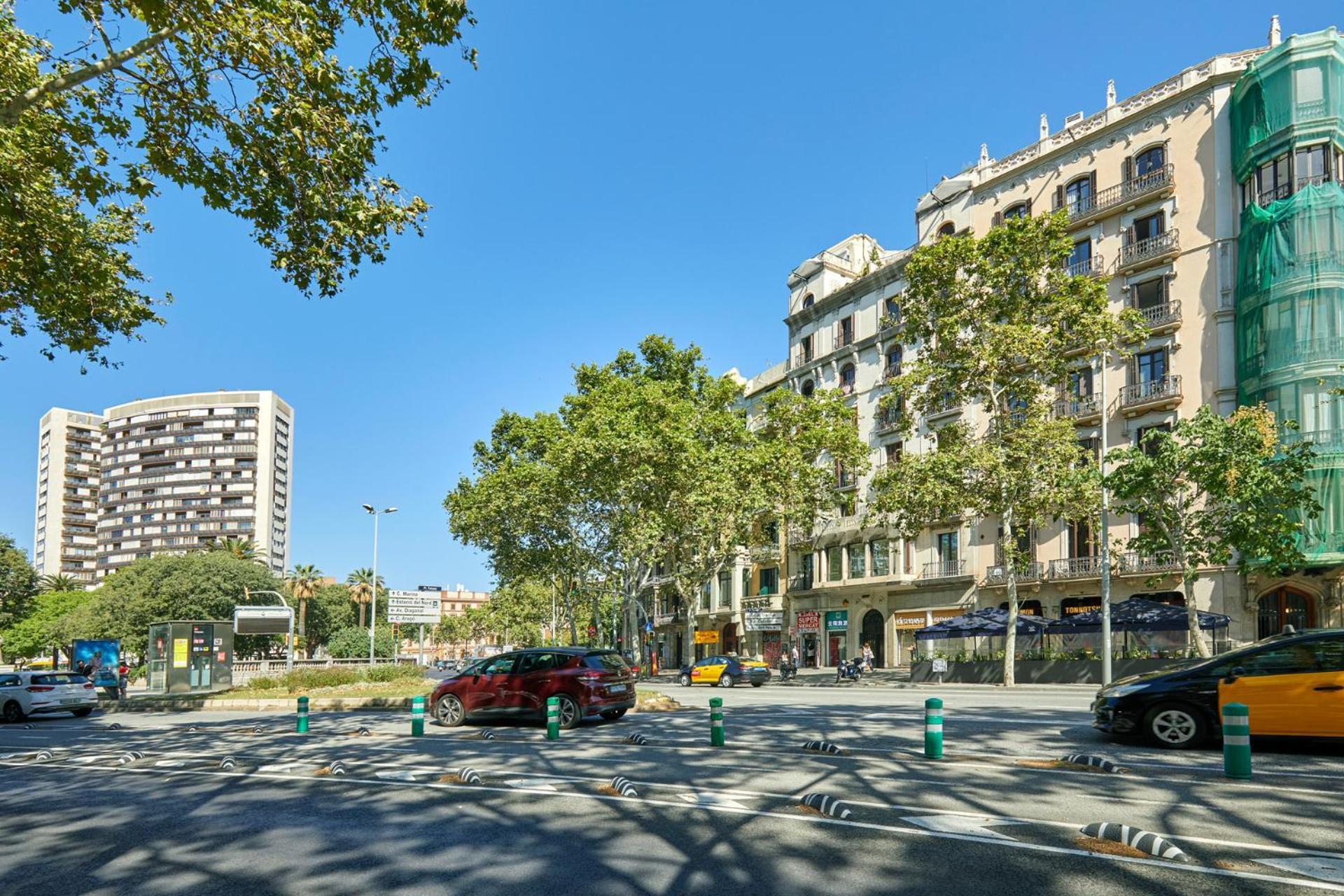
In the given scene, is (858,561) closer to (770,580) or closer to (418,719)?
(770,580)

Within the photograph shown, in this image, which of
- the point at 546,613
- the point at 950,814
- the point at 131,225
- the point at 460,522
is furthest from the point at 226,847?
the point at 546,613

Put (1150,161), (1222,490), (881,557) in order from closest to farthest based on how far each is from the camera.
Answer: (1222,490)
(1150,161)
(881,557)

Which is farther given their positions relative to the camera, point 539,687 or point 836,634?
point 836,634

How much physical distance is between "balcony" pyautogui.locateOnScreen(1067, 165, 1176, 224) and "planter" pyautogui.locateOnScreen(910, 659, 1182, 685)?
16230 millimetres

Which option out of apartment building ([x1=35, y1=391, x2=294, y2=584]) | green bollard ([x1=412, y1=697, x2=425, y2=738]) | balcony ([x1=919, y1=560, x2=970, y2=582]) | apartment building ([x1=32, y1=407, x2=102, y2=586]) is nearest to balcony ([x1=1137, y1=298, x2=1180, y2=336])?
balcony ([x1=919, y1=560, x2=970, y2=582])

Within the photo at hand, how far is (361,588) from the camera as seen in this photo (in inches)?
3787

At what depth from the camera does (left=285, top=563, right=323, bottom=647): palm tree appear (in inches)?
3007

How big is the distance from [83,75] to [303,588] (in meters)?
75.3

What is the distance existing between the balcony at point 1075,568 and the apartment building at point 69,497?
141 metres

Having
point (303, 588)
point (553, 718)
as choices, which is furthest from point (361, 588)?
point (553, 718)

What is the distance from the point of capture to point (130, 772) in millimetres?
11297

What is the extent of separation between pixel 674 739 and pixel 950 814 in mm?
6833

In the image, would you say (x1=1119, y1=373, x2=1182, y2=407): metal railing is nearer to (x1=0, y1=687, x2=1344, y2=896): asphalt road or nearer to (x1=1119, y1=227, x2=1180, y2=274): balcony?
(x1=1119, y1=227, x2=1180, y2=274): balcony

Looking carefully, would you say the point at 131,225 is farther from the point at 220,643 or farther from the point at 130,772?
the point at 220,643
